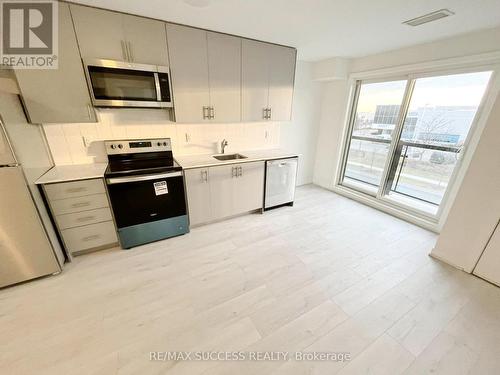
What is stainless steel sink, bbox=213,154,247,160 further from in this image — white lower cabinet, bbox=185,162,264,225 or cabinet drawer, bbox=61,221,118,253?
cabinet drawer, bbox=61,221,118,253

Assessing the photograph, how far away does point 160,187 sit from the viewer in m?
2.20

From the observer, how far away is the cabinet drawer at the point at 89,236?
2.04 m

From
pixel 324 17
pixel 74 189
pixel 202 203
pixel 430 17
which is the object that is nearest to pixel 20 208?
pixel 74 189

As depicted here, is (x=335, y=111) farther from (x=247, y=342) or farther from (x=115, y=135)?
(x=247, y=342)

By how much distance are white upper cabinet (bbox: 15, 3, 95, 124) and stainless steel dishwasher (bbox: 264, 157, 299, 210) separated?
2.17 meters

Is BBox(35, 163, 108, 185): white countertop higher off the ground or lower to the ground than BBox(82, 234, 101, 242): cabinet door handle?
higher

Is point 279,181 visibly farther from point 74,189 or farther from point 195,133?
point 74,189

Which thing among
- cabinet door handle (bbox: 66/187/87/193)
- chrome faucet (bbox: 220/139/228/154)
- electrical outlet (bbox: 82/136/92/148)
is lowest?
cabinet door handle (bbox: 66/187/87/193)

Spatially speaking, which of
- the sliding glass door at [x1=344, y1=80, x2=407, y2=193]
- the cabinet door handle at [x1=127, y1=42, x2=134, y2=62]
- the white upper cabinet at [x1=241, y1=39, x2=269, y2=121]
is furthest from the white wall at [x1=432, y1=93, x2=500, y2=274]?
the cabinet door handle at [x1=127, y1=42, x2=134, y2=62]

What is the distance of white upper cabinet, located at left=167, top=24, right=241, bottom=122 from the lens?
2201 mm

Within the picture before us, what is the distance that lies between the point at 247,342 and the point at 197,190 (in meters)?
1.62

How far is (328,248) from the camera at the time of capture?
2.36 metres

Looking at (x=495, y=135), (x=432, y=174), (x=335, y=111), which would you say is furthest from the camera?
(x=335, y=111)

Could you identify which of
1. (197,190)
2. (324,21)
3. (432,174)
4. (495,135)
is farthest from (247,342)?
(432,174)
